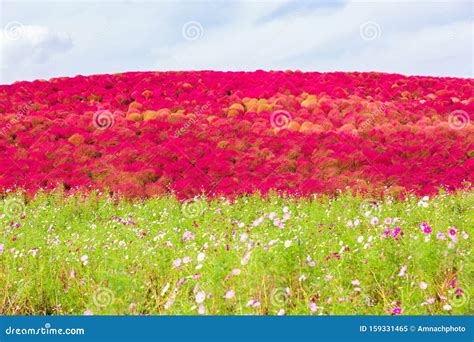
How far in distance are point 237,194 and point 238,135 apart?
3.25 metres

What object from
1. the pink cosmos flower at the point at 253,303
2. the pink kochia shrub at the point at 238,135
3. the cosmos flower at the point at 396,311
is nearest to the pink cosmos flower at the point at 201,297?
the pink cosmos flower at the point at 253,303

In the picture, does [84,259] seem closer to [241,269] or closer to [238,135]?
[241,269]

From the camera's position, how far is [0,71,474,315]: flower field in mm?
4676

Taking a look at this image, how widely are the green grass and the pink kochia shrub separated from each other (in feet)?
7.41

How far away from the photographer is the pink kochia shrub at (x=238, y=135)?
30.3ft

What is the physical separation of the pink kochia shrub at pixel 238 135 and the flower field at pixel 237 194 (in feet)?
0.17

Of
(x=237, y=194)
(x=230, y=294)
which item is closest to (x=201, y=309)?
(x=230, y=294)

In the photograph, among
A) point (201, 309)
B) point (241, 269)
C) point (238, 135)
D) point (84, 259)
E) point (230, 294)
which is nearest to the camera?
point (201, 309)

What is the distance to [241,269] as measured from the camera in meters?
4.74

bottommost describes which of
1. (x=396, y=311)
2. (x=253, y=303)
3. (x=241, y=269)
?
(x=396, y=311)

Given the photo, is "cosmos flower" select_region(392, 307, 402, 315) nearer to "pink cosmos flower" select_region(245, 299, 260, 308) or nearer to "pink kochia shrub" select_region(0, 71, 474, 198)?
"pink cosmos flower" select_region(245, 299, 260, 308)

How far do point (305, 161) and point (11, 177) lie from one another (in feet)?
17.7

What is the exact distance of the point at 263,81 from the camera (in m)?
17.0

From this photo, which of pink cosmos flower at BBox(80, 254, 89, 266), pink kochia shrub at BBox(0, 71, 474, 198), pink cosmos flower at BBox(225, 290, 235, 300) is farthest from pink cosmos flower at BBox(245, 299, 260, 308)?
pink kochia shrub at BBox(0, 71, 474, 198)
